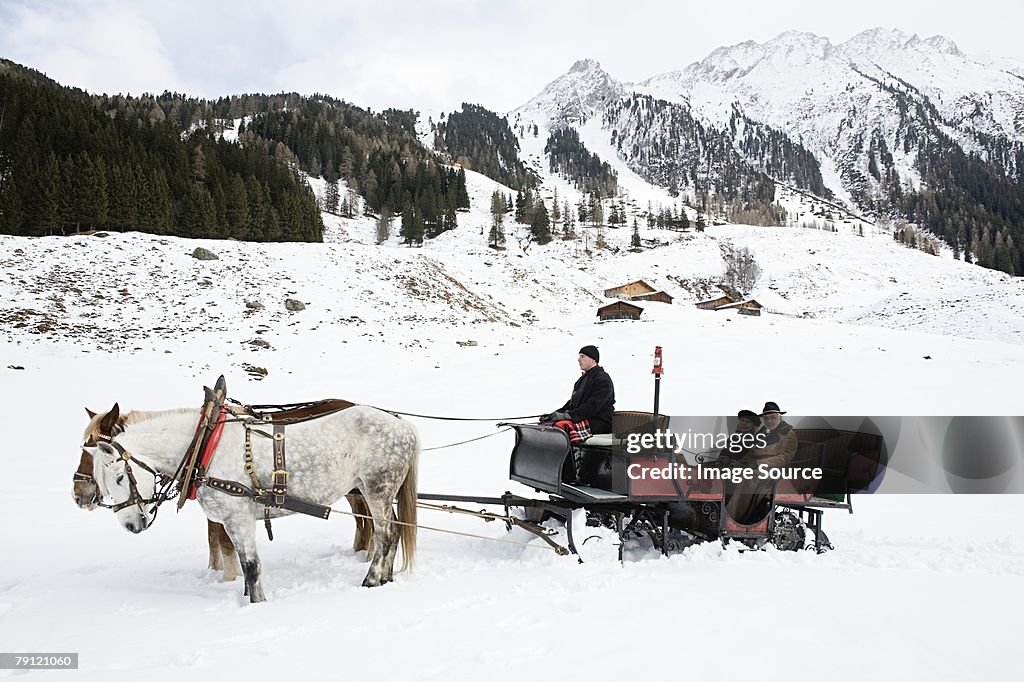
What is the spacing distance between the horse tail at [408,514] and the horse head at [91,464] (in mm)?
2707

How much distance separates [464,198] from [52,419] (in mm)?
89009

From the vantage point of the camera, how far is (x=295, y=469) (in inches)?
216

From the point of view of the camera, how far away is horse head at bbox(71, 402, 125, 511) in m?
4.96

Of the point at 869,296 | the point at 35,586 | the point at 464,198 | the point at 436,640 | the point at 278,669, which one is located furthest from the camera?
the point at 464,198

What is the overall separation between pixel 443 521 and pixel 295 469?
142 inches

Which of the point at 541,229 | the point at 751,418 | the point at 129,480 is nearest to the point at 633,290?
the point at 541,229

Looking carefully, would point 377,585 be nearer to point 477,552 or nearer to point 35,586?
point 477,552

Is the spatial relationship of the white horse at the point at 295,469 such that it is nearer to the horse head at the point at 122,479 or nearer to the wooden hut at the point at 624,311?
the horse head at the point at 122,479

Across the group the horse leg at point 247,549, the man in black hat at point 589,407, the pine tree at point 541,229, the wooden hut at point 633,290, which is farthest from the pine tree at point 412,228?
the horse leg at point 247,549

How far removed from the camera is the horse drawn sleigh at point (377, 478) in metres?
5.18

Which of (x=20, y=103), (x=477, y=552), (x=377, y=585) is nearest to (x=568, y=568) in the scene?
(x=477, y=552)

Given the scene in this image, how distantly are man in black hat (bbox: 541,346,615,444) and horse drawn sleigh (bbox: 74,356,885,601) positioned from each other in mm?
168

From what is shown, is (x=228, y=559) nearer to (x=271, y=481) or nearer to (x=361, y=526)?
(x=271, y=481)

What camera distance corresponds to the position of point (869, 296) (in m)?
80.1
